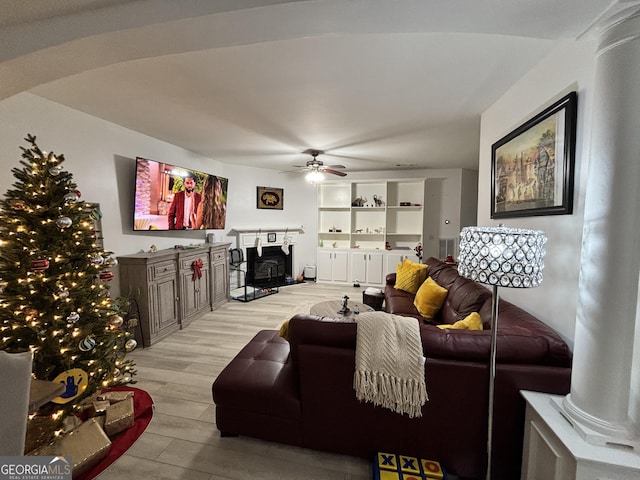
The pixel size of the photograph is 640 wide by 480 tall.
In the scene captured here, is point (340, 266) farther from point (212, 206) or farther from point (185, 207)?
point (185, 207)

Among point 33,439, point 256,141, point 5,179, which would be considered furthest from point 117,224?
point 33,439

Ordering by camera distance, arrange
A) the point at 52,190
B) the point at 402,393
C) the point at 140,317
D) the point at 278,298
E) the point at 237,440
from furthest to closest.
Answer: the point at 278,298
the point at 140,317
the point at 237,440
the point at 52,190
the point at 402,393

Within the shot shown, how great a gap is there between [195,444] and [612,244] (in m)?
2.56

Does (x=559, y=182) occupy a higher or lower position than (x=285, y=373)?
higher

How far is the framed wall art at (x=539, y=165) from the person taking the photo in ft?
5.25

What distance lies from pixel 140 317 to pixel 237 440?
84.5 inches

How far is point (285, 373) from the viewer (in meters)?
1.91

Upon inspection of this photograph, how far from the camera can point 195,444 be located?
1.81m

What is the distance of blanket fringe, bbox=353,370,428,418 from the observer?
58.1 inches

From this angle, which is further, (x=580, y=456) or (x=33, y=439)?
(x=33, y=439)

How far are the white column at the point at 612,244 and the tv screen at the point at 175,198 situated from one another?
13.4 ft

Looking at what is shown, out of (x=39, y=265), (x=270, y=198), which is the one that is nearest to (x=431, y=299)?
(x=39, y=265)

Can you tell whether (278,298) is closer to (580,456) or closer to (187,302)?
(187,302)

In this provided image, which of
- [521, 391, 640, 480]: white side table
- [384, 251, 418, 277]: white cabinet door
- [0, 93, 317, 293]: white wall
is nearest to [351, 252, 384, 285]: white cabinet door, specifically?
[384, 251, 418, 277]: white cabinet door
